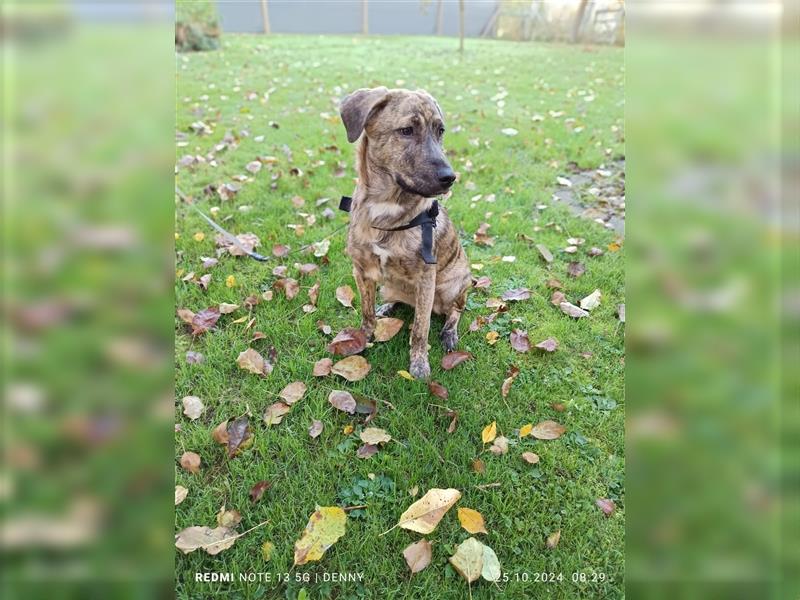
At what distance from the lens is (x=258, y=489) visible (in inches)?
96.1

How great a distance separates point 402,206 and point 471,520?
1.94 meters

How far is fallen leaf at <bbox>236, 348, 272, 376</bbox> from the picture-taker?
3127 mm

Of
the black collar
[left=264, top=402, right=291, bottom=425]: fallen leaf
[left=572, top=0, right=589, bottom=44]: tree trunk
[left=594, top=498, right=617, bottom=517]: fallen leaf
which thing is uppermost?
[left=572, top=0, right=589, bottom=44]: tree trunk

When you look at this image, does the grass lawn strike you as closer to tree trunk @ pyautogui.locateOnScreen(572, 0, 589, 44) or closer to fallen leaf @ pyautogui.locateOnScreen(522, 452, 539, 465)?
fallen leaf @ pyautogui.locateOnScreen(522, 452, 539, 465)

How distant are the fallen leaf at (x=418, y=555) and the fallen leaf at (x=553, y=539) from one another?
59 centimetres

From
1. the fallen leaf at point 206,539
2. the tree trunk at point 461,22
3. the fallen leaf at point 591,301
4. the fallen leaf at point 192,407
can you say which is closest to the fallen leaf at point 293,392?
the fallen leaf at point 192,407

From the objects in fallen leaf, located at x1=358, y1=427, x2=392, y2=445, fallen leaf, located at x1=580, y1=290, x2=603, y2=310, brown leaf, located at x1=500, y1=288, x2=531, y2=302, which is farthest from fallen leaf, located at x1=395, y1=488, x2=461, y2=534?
fallen leaf, located at x1=580, y1=290, x2=603, y2=310

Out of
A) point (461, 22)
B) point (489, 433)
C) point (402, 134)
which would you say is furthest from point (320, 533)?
point (461, 22)

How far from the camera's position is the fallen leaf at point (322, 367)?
3129mm

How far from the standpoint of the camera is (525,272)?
14.1 feet

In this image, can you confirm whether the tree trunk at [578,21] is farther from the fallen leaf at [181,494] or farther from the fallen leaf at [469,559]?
the fallen leaf at [181,494]

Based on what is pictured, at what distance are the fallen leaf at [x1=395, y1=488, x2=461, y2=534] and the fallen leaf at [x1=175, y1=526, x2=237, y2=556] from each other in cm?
82
